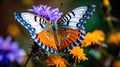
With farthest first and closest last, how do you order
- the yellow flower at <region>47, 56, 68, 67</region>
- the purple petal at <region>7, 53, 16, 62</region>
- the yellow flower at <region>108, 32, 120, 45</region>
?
the yellow flower at <region>108, 32, 120, 45</region>, the yellow flower at <region>47, 56, 68, 67</region>, the purple petal at <region>7, 53, 16, 62</region>

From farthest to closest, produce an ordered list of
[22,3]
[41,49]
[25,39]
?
[22,3], [25,39], [41,49]

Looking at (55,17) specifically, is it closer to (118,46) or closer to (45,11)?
(45,11)

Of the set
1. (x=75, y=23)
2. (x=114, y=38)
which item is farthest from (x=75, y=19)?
(x=114, y=38)

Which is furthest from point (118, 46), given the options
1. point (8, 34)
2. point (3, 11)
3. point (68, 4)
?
point (3, 11)

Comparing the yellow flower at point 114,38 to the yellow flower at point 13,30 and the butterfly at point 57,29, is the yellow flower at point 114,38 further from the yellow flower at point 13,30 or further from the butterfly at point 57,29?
the butterfly at point 57,29

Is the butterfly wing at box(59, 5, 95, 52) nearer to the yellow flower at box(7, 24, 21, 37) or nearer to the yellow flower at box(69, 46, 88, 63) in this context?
the yellow flower at box(69, 46, 88, 63)

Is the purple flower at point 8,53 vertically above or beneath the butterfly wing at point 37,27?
beneath

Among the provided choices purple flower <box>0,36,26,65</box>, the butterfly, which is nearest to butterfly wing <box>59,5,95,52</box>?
the butterfly

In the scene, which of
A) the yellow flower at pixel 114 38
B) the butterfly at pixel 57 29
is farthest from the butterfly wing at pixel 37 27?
the yellow flower at pixel 114 38
